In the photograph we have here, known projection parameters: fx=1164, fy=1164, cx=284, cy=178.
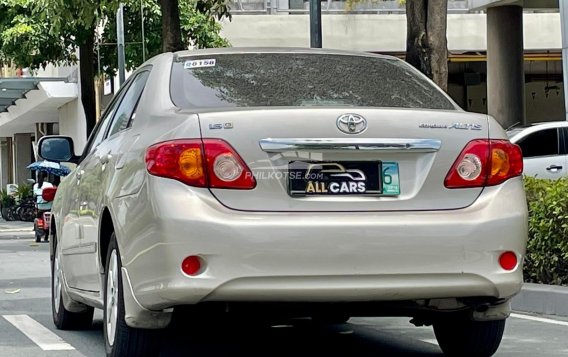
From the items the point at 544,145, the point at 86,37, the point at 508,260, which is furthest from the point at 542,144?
the point at 508,260

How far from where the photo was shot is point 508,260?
558 centimetres

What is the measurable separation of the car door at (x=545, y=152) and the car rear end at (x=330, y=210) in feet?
41.6

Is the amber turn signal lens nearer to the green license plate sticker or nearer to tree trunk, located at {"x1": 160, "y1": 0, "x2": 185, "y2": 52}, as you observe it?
the green license plate sticker

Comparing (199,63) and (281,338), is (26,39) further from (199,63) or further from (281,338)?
(199,63)

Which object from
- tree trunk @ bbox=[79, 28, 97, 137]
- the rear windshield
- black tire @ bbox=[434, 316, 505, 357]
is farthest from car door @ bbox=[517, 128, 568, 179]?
the rear windshield

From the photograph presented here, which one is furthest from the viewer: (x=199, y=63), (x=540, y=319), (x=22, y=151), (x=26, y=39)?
(x=22, y=151)

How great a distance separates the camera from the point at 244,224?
529cm

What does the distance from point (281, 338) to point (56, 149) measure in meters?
2.01

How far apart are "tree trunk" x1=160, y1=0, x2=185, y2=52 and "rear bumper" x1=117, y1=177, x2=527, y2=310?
11.4 metres

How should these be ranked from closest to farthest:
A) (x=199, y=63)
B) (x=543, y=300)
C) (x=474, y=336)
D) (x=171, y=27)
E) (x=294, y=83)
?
(x=294, y=83) < (x=199, y=63) < (x=474, y=336) < (x=543, y=300) < (x=171, y=27)

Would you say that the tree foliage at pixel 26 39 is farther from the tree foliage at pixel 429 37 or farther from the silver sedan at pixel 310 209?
the silver sedan at pixel 310 209

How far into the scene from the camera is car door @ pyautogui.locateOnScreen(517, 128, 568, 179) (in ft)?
59.3

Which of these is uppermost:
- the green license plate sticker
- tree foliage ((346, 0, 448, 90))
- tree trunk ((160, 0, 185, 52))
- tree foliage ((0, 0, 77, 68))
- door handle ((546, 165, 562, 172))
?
tree foliage ((0, 0, 77, 68))

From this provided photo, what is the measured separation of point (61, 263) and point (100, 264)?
4.63 feet
